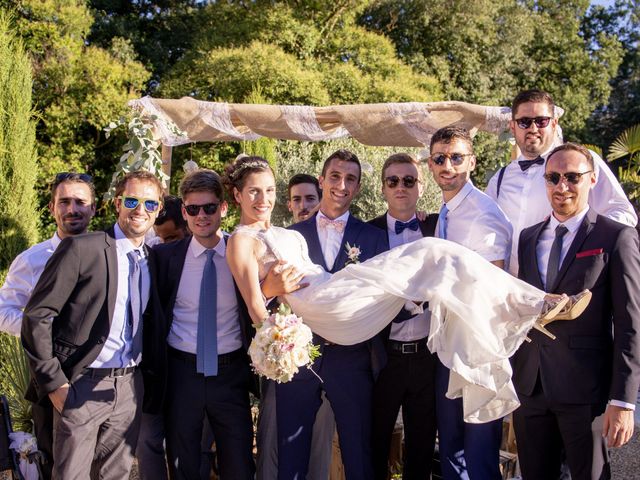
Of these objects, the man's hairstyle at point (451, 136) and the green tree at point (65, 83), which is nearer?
the man's hairstyle at point (451, 136)

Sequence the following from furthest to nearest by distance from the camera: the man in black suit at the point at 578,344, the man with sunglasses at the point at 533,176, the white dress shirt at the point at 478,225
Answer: the man with sunglasses at the point at 533,176 → the white dress shirt at the point at 478,225 → the man in black suit at the point at 578,344

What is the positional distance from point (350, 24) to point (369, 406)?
16588 millimetres

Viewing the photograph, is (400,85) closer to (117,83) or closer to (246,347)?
(117,83)

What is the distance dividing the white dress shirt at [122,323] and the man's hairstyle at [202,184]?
1.61ft

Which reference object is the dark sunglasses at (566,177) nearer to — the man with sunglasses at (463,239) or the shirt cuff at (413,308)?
the man with sunglasses at (463,239)

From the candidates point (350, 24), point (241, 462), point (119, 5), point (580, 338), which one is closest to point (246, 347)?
point (241, 462)

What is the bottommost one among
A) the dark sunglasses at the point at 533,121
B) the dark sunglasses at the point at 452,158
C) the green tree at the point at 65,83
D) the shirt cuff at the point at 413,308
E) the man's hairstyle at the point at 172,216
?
the shirt cuff at the point at 413,308

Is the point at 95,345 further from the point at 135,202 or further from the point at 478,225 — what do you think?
the point at 478,225

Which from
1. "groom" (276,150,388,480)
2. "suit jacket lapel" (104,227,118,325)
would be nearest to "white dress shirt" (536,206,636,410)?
"groom" (276,150,388,480)

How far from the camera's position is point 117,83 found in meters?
14.4

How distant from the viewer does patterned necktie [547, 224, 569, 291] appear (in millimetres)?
3211

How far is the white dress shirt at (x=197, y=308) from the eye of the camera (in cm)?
363

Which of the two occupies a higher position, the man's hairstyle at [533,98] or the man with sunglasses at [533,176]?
the man's hairstyle at [533,98]

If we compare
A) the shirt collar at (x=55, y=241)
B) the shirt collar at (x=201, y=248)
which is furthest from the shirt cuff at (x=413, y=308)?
the shirt collar at (x=55, y=241)
